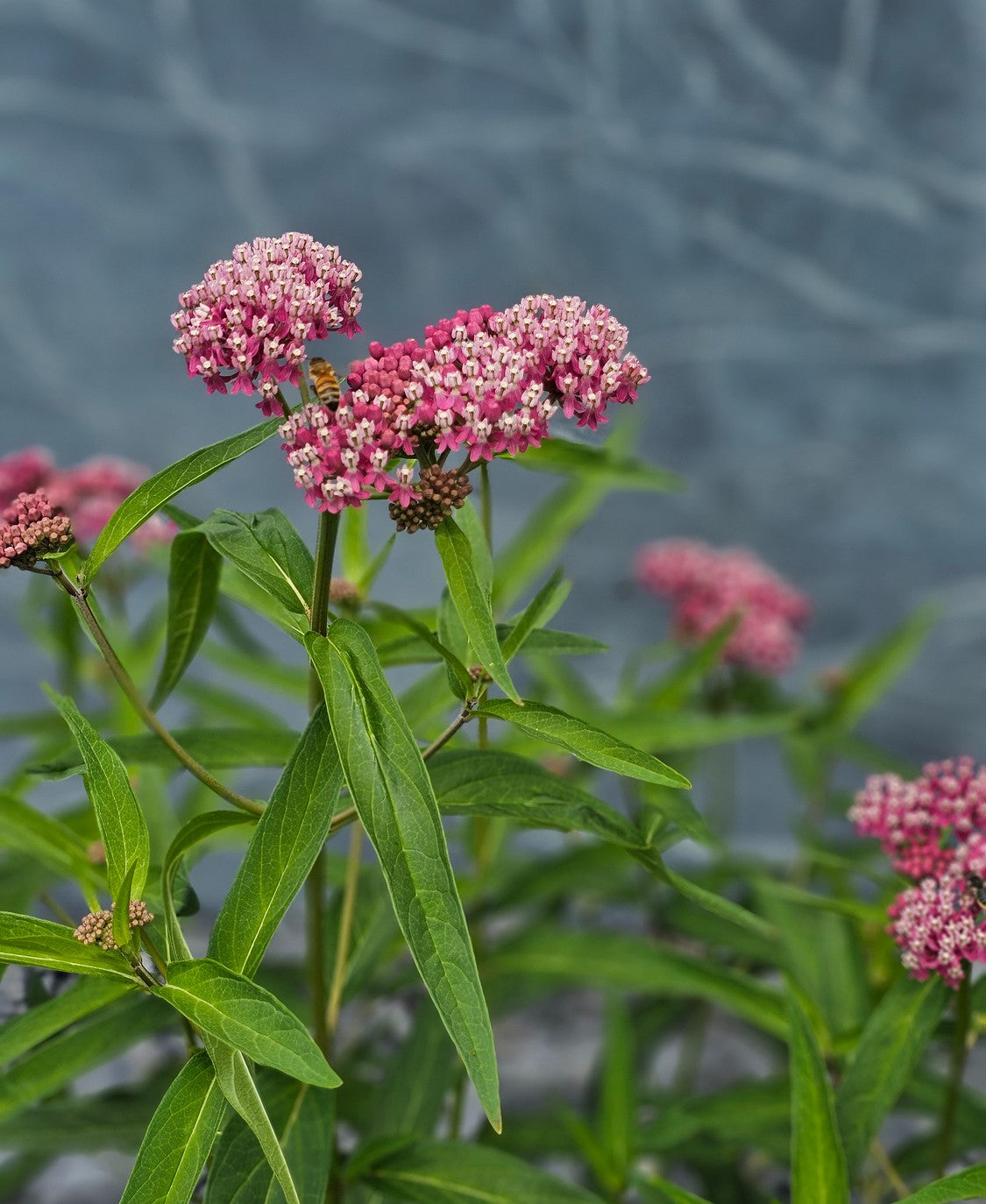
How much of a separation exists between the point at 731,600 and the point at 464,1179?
1076 millimetres

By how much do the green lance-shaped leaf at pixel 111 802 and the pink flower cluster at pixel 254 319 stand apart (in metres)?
0.24

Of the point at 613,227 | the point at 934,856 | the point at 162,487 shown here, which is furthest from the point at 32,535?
the point at 613,227

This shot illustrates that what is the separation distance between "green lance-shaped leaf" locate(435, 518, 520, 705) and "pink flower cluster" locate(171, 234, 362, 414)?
15cm

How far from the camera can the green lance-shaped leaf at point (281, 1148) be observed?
0.83 m

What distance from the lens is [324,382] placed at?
2.42ft

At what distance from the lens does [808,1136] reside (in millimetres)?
839

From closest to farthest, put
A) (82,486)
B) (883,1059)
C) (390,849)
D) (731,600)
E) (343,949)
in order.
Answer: (390,849) → (883,1059) → (343,949) → (82,486) → (731,600)

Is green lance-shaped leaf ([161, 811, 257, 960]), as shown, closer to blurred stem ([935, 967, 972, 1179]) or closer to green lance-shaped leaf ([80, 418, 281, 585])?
green lance-shaped leaf ([80, 418, 281, 585])

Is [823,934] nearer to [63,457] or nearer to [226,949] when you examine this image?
[226,949]

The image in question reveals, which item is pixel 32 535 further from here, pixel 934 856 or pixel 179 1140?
pixel 934 856

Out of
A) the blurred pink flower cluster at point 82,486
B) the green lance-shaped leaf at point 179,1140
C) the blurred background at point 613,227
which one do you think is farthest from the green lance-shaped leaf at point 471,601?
the blurred background at point 613,227

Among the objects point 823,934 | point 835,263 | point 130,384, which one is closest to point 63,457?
point 130,384

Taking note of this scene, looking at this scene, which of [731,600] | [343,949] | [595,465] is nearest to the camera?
[343,949]

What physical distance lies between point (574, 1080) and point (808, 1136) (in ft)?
3.92
